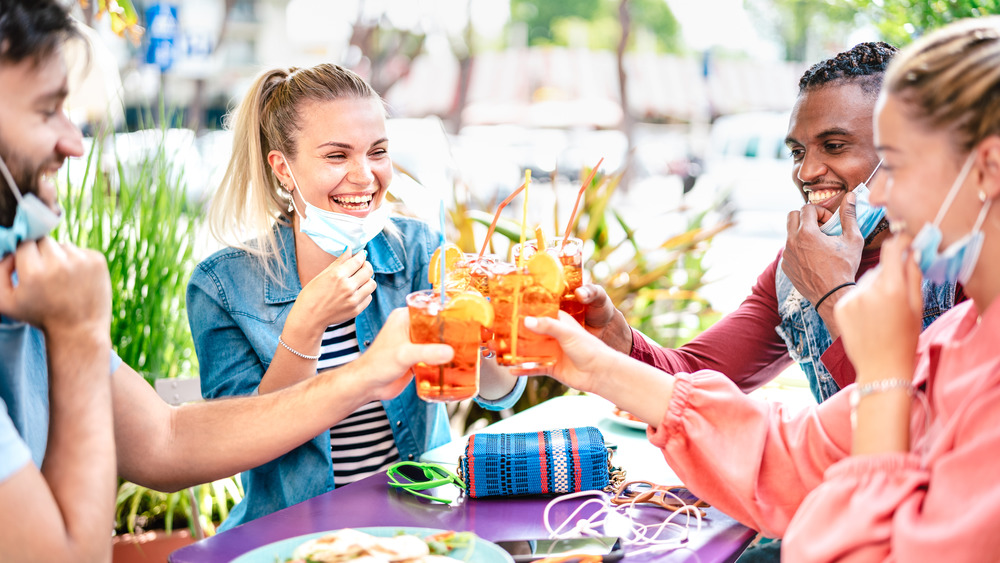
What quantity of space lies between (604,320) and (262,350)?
3.23 ft

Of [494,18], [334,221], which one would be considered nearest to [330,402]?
[334,221]

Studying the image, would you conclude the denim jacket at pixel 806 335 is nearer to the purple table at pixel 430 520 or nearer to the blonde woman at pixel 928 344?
the purple table at pixel 430 520

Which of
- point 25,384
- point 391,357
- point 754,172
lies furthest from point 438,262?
point 754,172

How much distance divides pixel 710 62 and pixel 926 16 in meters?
21.6

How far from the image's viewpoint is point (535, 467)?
1821 millimetres

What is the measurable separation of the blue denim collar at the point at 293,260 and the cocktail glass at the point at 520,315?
927mm

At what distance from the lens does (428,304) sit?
1.63 metres

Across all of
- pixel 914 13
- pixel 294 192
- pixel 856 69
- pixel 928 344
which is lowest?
pixel 928 344

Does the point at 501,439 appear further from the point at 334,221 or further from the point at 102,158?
the point at 102,158

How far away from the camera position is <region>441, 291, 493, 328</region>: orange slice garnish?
1596mm

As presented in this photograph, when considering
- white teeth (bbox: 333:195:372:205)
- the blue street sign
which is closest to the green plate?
white teeth (bbox: 333:195:372:205)

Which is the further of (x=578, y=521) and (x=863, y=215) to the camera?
(x=863, y=215)

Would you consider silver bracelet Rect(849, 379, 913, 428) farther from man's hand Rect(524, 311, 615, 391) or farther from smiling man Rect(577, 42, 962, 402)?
smiling man Rect(577, 42, 962, 402)

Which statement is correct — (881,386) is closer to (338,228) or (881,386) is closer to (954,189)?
(954,189)
